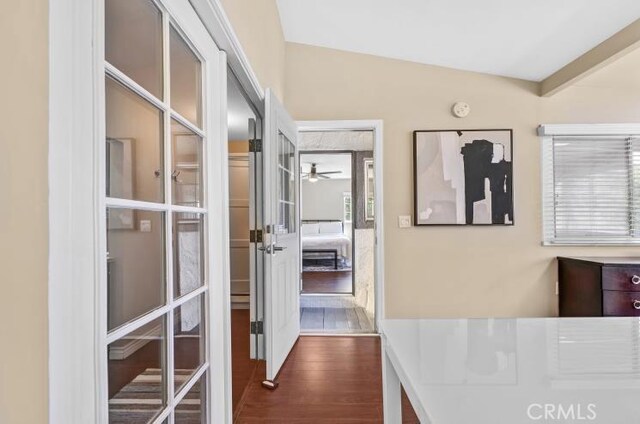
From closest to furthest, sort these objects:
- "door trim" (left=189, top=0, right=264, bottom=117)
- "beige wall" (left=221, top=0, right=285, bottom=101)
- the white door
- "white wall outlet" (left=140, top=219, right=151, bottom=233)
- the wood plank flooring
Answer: "white wall outlet" (left=140, top=219, right=151, bottom=233)
"door trim" (left=189, top=0, right=264, bottom=117)
"beige wall" (left=221, top=0, right=285, bottom=101)
the white door
the wood plank flooring

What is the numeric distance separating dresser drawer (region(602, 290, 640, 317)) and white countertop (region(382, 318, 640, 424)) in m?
2.11

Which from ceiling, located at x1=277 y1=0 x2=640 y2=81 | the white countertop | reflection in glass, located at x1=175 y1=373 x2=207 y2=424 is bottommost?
reflection in glass, located at x1=175 y1=373 x2=207 y2=424

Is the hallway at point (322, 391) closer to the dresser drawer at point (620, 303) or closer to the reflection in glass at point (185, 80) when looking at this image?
the reflection in glass at point (185, 80)

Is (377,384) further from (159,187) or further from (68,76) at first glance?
(68,76)

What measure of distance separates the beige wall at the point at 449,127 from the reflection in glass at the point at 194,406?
7.25 ft

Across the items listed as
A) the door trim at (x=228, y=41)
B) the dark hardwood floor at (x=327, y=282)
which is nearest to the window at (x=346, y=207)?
the dark hardwood floor at (x=327, y=282)

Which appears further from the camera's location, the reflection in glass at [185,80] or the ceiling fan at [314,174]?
the ceiling fan at [314,174]

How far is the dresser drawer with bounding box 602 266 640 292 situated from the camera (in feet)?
9.56

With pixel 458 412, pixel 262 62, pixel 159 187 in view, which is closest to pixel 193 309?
pixel 159 187

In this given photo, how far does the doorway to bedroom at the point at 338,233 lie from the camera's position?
420 cm

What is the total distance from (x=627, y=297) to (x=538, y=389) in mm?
2984

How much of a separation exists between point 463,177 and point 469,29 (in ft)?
4.15

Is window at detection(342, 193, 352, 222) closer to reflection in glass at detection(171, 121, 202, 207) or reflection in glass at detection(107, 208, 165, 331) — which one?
reflection in glass at detection(171, 121, 202, 207)

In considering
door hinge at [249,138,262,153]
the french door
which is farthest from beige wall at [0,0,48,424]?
door hinge at [249,138,262,153]
